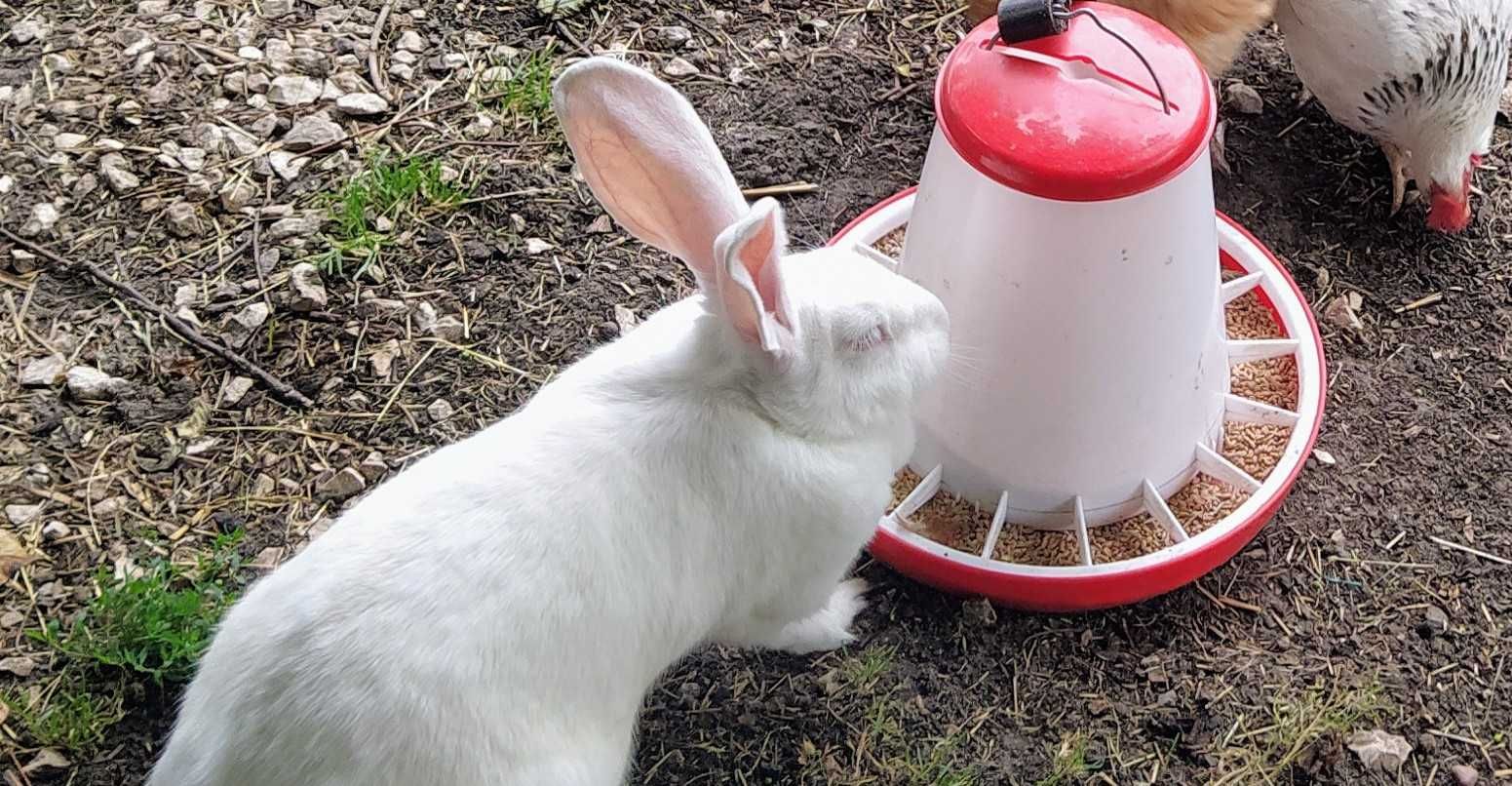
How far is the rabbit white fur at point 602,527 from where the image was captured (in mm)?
2006

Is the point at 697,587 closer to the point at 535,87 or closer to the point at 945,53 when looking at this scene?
the point at 535,87

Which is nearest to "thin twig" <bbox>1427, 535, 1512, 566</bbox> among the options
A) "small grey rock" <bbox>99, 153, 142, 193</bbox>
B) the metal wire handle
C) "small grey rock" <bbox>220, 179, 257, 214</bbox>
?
the metal wire handle

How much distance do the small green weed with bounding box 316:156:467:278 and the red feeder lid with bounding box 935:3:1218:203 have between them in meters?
1.63

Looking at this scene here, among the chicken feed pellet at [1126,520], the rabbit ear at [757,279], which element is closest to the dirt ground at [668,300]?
the chicken feed pellet at [1126,520]

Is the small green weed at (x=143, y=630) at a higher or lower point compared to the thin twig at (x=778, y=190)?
lower

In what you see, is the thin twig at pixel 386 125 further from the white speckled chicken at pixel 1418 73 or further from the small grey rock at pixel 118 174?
the white speckled chicken at pixel 1418 73

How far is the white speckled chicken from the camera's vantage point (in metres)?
3.55

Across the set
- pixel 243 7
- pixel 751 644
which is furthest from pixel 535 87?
pixel 751 644

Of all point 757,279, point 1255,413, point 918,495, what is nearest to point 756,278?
point 757,279

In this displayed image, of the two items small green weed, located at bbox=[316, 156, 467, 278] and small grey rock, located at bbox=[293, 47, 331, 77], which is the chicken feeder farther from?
small grey rock, located at bbox=[293, 47, 331, 77]

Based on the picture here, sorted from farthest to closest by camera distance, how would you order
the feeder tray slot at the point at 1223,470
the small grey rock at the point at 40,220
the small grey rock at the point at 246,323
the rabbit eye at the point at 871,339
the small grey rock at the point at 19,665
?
1. the small grey rock at the point at 40,220
2. the small grey rock at the point at 246,323
3. the feeder tray slot at the point at 1223,470
4. the small grey rock at the point at 19,665
5. the rabbit eye at the point at 871,339

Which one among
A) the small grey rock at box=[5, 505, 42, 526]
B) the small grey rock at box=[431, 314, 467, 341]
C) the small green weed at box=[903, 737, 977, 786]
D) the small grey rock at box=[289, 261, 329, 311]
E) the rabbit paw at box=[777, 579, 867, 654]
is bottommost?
the small green weed at box=[903, 737, 977, 786]

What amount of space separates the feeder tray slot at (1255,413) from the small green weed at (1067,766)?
85cm

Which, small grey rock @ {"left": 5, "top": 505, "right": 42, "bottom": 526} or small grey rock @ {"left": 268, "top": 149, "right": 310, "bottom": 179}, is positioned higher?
small grey rock @ {"left": 268, "top": 149, "right": 310, "bottom": 179}
